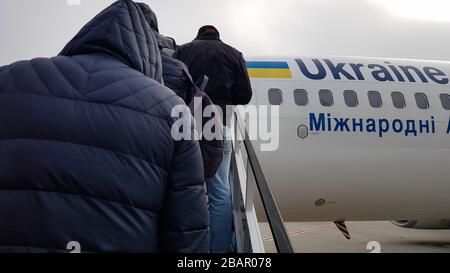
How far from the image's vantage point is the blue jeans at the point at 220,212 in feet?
7.98

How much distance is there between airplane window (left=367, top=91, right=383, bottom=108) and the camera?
21.5ft

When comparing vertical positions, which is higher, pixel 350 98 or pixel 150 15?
pixel 350 98

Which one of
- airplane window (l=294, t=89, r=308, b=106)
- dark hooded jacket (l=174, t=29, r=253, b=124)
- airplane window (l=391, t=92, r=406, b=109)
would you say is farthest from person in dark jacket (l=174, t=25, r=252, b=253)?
airplane window (l=391, t=92, r=406, b=109)

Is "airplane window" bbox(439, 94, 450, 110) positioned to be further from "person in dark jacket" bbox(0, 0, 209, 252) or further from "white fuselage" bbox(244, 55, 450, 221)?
"person in dark jacket" bbox(0, 0, 209, 252)

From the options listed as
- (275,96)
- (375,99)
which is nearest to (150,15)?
(275,96)

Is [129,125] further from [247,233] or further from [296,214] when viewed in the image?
[296,214]

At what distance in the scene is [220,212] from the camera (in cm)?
247

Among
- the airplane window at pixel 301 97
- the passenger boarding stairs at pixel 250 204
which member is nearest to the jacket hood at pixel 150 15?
the passenger boarding stairs at pixel 250 204

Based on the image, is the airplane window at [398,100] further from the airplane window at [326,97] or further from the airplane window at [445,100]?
the airplane window at [326,97]

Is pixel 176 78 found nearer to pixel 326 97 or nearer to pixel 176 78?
pixel 176 78

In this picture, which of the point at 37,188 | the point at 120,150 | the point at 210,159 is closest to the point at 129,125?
the point at 120,150

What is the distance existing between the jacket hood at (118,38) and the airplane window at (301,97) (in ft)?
16.7

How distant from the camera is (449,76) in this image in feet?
25.2

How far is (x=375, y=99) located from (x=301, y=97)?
128 cm
